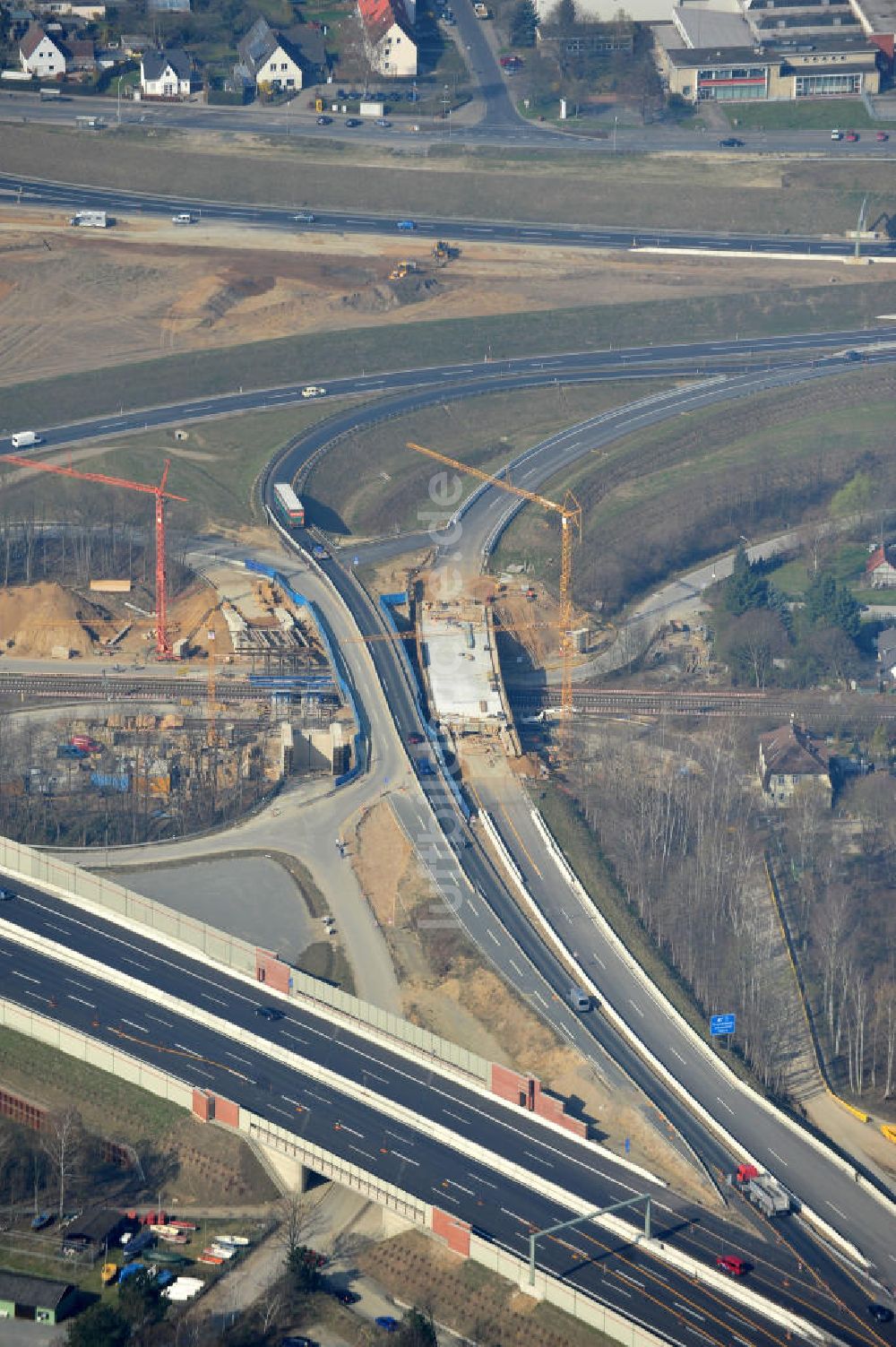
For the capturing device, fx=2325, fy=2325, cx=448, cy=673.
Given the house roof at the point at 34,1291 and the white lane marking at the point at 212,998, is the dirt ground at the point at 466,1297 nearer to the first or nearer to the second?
the house roof at the point at 34,1291

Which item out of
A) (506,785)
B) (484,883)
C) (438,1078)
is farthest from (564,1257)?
(506,785)

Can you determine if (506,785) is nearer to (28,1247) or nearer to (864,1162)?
(864,1162)

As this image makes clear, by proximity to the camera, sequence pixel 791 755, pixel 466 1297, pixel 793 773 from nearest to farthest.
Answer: pixel 466 1297 < pixel 793 773 < pixel 791 755

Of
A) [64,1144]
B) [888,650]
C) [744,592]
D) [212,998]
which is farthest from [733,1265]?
[744,592]

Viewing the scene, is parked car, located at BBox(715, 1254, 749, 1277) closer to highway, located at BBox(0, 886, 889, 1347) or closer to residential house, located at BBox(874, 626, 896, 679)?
highway, located at BBox(0, 886, 889, 1347)

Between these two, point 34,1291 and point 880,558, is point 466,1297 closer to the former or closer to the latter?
point 34,1291

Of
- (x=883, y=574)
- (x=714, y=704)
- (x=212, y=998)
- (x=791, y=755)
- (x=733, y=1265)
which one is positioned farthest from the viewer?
(x=883, y=574)

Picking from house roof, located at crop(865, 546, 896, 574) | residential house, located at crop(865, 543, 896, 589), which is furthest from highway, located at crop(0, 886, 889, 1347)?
house roof, located at crop(865, 546, 896, 574)
